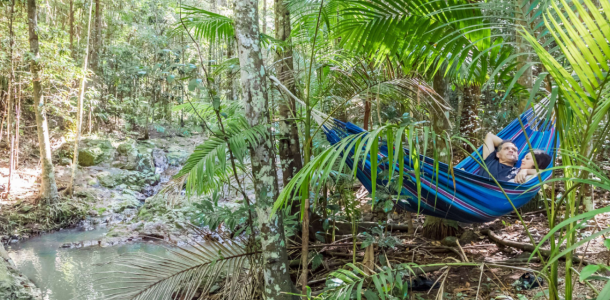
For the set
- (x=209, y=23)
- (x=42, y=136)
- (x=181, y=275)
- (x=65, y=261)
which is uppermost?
(x=209, y=23)

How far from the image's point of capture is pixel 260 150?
154cm

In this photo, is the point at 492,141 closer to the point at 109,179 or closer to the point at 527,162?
the point at 527,162

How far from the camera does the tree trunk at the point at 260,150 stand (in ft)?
4.96

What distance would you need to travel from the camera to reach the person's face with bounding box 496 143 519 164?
2.28 metres

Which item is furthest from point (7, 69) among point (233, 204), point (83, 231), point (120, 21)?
point (120, 21)

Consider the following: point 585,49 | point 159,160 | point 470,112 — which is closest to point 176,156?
point 159,160

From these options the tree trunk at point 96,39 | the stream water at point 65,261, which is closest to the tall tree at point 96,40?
the tree trunk at point 96,39

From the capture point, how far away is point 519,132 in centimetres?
238

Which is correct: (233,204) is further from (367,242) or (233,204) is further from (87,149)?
(367,242)

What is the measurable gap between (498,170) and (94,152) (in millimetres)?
6279

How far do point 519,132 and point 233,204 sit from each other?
3663 mm

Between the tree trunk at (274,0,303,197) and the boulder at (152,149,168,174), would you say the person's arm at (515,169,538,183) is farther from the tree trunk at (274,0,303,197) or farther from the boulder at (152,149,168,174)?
the boulder at (152,149,168,174)

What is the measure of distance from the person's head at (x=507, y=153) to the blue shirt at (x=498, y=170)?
3 centimetres

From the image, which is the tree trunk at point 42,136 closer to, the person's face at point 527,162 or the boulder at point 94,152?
the boulder at point 94,152
